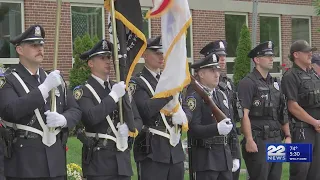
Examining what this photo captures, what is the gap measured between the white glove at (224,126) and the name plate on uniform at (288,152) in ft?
3.58

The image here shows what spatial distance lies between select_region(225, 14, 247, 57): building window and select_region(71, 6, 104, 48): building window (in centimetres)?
479

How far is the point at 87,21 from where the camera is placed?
14586 millimetres

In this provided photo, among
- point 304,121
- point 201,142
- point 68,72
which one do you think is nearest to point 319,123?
point 304,121

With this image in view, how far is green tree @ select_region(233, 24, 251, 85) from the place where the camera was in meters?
17.0

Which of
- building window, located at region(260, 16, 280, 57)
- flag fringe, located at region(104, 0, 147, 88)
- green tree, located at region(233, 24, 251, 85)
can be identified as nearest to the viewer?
flag fringe, located at region(104, 0, 147, 88)

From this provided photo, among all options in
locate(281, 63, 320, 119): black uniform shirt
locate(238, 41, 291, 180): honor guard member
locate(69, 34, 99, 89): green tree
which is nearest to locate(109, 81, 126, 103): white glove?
locate(238, 41, 291, 180): honor guard member

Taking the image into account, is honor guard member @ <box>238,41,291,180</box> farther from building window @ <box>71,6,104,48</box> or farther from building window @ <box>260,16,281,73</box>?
building window @ <box>260,16,281,73</box>

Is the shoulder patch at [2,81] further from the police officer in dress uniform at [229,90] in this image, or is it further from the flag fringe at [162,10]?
the police officer in dress uniform at [229,90]

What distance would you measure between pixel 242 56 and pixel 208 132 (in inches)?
428

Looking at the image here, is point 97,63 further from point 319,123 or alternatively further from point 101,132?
point 319,123

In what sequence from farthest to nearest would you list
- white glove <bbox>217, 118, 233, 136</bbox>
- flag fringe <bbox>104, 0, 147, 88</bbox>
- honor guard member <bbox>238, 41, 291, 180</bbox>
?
honor guard member <bbox>238, 41, 291, 180</bbox> < white glove <bbox>217, 118, 233, 136</bbox> < flag fringe <bbox>104, 0, 147, 88</bbox>

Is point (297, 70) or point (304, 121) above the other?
point (297, 70)

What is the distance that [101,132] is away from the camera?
5.69 meters

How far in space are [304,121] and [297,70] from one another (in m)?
0.73
